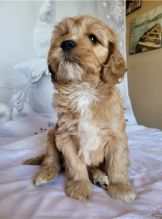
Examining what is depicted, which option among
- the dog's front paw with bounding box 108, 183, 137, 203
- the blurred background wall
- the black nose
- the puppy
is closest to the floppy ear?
the puppy

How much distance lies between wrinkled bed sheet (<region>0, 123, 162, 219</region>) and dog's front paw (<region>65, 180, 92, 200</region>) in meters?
0.03

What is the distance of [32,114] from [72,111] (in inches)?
47.3

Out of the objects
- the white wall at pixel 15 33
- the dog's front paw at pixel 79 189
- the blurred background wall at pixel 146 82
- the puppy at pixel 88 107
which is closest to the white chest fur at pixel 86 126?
the puppy at pixel 88 107

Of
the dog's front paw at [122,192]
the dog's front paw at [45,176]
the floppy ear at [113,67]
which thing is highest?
the floppy ear at [113,67]

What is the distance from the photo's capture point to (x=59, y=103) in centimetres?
134

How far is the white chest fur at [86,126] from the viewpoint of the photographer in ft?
4.07

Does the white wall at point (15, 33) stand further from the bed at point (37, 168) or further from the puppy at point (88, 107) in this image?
the puppy at point (88, 107)

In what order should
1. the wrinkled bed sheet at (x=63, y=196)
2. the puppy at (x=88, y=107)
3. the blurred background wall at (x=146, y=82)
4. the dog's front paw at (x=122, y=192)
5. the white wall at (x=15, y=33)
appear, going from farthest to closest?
the blurred background wall at (x=146, y=82), the white wall at (x=15, y=33), the puppy at (x=88, y=107), the dog's front paw at (x=122, y=192), the wrinkled bed sheet at (x=63, y=196)

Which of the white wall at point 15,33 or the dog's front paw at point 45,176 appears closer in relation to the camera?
the dog's front paw at point 45,176

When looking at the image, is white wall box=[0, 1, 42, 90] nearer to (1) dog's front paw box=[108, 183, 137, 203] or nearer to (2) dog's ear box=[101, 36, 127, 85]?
(2) dog's ear box=[101, 36, 127, 85]

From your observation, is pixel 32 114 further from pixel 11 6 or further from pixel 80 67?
pixel 80 67

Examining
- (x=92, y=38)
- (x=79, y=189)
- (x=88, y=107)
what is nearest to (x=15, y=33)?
(x=92, y=38)

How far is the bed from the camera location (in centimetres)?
101

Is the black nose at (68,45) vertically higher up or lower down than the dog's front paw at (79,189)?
higher up
